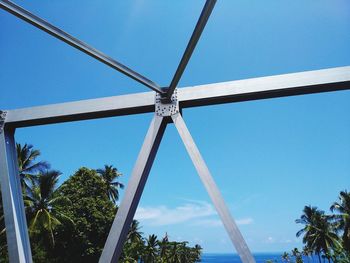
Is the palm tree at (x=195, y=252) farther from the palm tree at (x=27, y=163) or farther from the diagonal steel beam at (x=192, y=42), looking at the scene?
the diagonal steel beam at (x=192, y=42)

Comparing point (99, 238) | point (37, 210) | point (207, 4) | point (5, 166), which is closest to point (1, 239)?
point (37, 210)

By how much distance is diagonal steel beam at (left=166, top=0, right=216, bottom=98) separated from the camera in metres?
1.61

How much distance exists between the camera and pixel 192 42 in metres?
1.86

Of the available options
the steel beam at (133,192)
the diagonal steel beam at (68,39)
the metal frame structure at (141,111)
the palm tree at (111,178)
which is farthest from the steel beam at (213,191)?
the palm tree at (111,178)

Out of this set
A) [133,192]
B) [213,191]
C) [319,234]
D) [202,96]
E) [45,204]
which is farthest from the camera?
[319,234]

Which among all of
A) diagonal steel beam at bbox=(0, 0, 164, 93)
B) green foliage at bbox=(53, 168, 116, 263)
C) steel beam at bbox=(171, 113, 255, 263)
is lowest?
steel beam at bbox=(171, 113, 255, 263)

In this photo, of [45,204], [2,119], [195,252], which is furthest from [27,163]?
[195,252]

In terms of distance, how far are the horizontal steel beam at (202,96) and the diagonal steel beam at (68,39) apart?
29 cm

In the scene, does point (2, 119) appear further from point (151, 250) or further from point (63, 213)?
point (151, 250)

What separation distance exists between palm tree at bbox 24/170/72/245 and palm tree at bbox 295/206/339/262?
Answer: 22.9 meters

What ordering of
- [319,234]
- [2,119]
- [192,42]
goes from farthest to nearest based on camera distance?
[319,234], [2,119], [192,42]

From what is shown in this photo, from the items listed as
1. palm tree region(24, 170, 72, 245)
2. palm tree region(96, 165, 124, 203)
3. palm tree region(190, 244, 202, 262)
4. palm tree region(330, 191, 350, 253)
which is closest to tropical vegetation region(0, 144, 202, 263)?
palm tree region(24, 170, 72, 245)

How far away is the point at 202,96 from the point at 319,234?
3012cm

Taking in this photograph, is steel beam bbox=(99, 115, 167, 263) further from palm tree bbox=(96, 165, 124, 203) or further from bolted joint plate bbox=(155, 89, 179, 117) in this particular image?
palm tree bbox=(96, 165, 124, 203)
